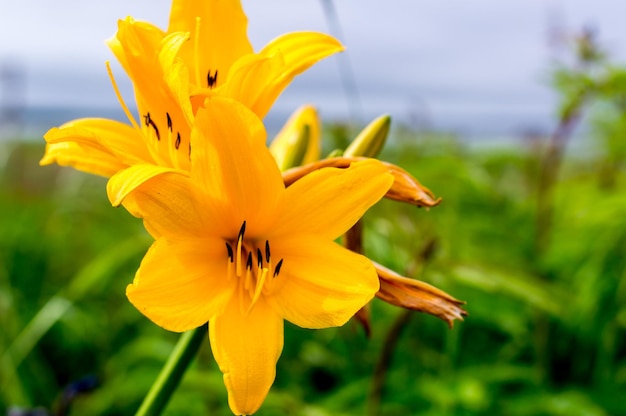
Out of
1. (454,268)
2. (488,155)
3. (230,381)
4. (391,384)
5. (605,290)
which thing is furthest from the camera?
(488,155)

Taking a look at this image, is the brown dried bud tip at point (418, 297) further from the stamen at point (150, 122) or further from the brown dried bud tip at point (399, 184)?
the stamen at point (150, 122)

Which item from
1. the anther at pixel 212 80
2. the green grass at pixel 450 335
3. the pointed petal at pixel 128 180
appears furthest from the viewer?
the green grass at pixel 450 335

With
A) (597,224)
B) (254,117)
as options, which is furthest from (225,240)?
(597,224)

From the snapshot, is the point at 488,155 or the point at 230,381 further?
the point at 488,155

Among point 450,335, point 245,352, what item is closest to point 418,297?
point 245,352

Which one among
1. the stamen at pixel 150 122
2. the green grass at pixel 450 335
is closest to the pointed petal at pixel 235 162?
the stamen at pixel 150 122

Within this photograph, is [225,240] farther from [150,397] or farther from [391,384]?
[391,384]

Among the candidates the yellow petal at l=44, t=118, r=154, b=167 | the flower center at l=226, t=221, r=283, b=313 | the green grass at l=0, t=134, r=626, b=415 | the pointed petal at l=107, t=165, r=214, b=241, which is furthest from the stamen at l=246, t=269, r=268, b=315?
the green grass at l=0, t=134, r=626, b=415
